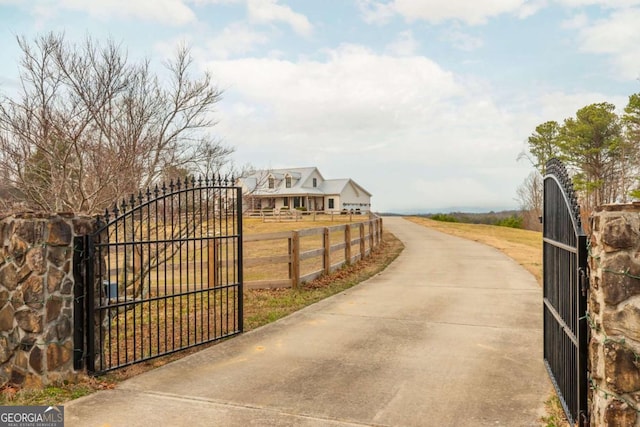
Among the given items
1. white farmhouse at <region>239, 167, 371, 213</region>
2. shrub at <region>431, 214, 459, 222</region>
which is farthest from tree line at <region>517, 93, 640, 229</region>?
white farmhouse at <region>239, 167, 371, 213</region>

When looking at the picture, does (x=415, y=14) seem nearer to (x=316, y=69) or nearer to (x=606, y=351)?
(x=316, y=69)

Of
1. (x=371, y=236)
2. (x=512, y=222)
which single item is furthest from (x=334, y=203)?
(x=371, y=236)

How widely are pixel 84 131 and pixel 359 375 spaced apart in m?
6.16

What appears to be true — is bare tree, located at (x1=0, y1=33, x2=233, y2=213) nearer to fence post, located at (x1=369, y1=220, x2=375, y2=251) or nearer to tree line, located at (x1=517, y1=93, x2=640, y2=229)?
fence post, located at (x1=369, y1=220, x2=375, y2=251)

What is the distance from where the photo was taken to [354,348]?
5715 millimetres

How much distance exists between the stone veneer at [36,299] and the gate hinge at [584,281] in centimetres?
440

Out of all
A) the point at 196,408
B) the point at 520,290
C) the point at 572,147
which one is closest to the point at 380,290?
the point at 520,290

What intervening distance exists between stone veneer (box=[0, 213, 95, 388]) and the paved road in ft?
1.94

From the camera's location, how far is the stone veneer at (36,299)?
4.30 meters

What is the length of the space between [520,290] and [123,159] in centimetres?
823

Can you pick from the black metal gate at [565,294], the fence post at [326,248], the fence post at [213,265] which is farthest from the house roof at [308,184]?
the black metal gate at [565,294]

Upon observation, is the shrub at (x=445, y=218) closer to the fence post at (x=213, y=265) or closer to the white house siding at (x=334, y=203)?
the white house siding at (x=334, y=203)

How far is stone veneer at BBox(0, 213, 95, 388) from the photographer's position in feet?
14.1

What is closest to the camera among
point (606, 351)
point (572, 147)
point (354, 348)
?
point (606, 351)
